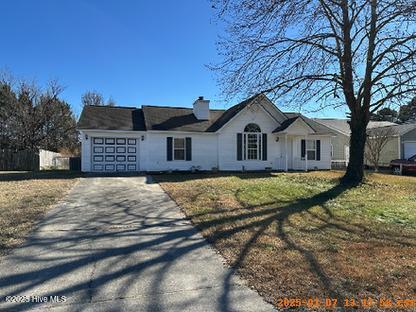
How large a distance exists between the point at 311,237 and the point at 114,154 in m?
16.3

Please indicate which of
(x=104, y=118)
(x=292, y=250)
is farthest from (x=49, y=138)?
(x=292, y=250)

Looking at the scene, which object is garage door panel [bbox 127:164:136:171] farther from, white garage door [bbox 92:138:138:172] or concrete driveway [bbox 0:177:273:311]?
concrete driveway [bbox 0:177:273:311]

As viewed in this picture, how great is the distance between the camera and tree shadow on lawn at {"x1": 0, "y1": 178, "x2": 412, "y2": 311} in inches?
174

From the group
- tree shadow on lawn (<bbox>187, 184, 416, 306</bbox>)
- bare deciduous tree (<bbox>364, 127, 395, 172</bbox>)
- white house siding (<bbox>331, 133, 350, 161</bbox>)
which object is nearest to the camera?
tree shadow on lawn (<bbox>187, 184, 416, 306</bbox>)

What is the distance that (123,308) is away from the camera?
3.95m

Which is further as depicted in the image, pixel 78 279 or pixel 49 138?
pixel 49 138

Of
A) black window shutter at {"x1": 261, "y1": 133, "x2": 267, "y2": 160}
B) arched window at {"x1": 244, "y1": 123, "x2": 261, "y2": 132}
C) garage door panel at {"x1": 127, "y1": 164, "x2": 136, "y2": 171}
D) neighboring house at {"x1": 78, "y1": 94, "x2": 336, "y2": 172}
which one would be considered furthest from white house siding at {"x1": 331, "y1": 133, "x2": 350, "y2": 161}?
garage door panel at {"x1": 127, "y1": 164, "x2": 136, "y2": 171}

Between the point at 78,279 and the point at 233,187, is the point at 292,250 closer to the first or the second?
the point at 78,279

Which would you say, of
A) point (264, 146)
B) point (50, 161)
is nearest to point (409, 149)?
point (264, 146)

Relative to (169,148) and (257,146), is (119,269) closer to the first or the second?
(169,148)

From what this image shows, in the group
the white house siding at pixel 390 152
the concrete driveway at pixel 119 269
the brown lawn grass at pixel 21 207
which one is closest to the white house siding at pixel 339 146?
the white house siding at pixel 390 152

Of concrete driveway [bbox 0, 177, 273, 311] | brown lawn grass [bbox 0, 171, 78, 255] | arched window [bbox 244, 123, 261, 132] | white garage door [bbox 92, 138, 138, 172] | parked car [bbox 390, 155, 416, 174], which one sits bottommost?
concrete driveway [bbox 0, 177, 273, 311]

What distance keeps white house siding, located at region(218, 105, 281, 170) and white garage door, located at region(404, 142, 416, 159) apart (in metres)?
16.2

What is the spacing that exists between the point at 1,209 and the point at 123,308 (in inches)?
265
